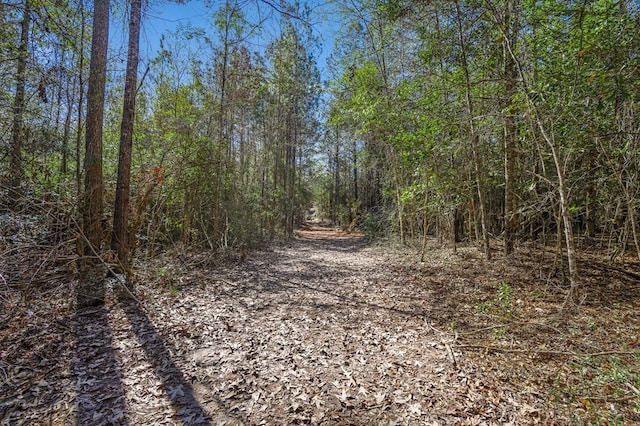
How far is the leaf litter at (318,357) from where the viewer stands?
2223mm

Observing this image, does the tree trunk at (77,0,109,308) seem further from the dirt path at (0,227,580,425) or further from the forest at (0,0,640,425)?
the dirt path at (0,227,580,425)

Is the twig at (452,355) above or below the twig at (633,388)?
below

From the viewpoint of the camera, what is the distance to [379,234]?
11.9 meters

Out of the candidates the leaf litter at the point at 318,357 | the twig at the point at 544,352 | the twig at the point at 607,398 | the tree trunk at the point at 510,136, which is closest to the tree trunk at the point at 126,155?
the leaf litter at the point at 318,357

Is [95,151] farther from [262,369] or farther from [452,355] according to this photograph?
[452,355]

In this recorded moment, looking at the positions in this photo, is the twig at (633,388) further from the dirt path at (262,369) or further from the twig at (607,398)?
the dirt path at (262,369)

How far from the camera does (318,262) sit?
8062mm

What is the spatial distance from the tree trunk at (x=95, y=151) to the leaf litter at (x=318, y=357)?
0.30 metres

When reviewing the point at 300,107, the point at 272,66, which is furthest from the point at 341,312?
the point at 300,107

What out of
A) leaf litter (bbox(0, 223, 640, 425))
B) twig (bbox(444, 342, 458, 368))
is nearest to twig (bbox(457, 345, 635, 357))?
leaf litter (bbox(0, 223, 640, 425))

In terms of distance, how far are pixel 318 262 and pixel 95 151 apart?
552cm

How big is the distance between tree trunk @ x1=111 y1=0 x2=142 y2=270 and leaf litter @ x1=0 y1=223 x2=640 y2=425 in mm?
832

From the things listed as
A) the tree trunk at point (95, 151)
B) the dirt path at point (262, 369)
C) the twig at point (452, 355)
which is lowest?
the dirt path at point (262, 369)

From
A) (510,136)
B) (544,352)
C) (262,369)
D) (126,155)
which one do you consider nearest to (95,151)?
(126,155)
